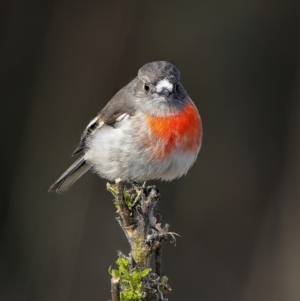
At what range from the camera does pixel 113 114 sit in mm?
4832

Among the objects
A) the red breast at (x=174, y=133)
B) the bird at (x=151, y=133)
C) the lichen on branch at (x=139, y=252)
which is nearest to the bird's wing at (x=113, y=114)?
the bird at (x=151, y=133)

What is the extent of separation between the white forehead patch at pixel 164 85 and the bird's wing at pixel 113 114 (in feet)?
0.86

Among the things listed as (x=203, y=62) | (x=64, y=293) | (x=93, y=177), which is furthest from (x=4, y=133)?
(x=203, y=62)

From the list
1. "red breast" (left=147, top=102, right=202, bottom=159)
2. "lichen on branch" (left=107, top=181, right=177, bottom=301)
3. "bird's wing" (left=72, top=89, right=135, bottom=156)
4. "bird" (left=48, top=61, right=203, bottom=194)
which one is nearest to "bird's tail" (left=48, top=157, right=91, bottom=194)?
"bird's wing" (left=72, top=89, right=135, bottom=156)

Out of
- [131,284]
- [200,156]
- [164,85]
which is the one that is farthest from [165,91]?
[200,156]

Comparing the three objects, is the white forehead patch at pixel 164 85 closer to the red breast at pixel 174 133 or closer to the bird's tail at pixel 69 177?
the red breast at pixel 174 133

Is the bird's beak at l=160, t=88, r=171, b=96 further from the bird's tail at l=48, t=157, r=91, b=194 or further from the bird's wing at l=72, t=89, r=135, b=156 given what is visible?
the bird's tail at l=48, t=157, r=91, b=194

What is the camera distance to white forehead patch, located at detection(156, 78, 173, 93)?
448 centimetres

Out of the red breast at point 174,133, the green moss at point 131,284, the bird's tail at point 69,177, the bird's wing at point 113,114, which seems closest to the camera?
the green moss at point 131,284

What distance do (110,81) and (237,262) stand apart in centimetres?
228

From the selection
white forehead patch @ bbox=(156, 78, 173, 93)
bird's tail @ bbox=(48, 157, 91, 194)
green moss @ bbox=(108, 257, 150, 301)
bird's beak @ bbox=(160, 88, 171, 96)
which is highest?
white forehead patch @ bbox=(156, 78, 173, 93)

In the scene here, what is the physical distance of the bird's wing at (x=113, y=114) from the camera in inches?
186

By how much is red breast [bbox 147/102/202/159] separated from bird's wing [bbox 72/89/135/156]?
0.77 feet

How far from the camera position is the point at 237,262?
6922 millimetres
